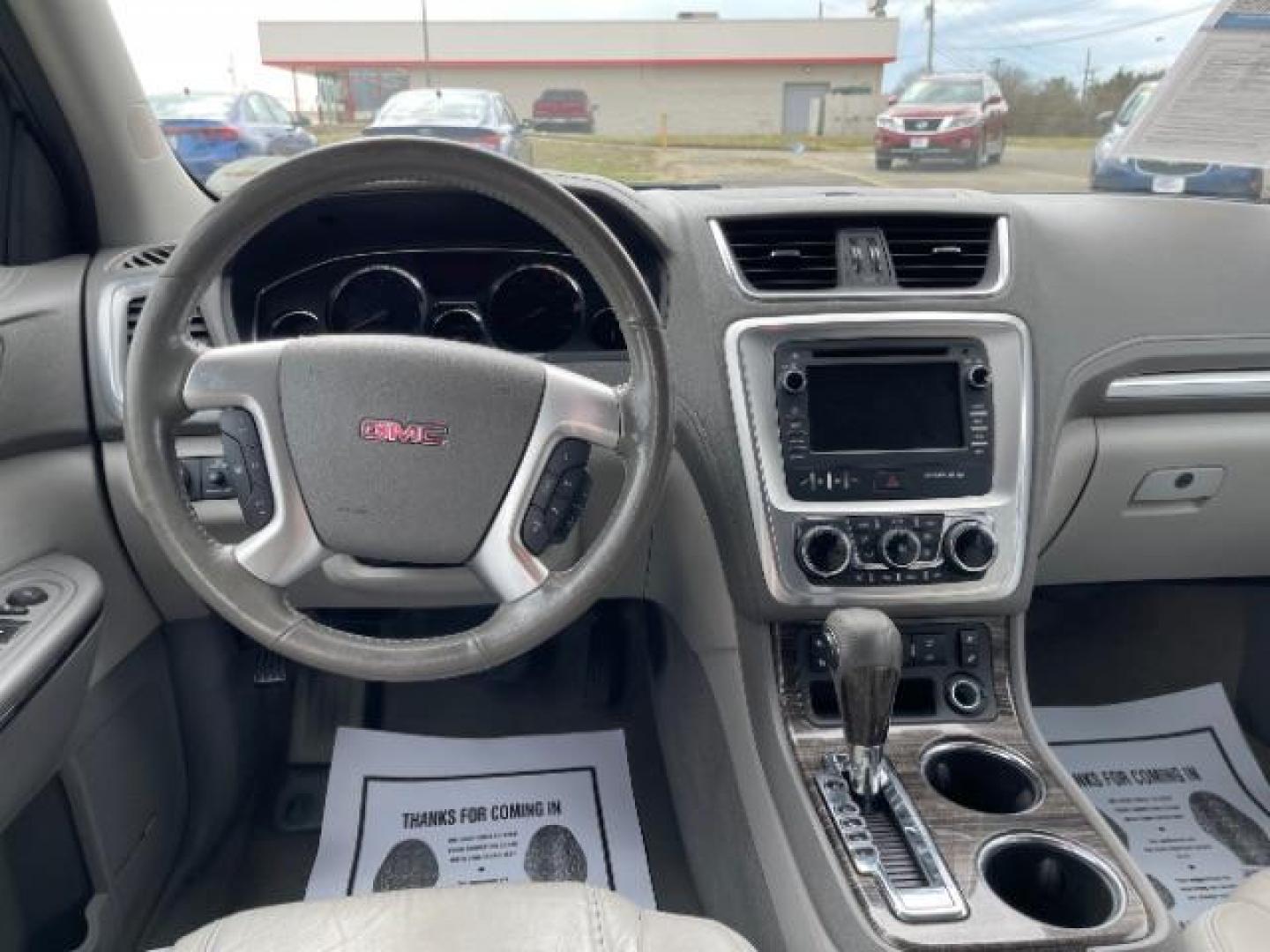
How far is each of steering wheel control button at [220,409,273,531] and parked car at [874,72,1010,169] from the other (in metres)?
1.13

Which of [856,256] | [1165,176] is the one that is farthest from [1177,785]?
[856,256]

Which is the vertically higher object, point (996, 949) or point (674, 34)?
point (674, 34)

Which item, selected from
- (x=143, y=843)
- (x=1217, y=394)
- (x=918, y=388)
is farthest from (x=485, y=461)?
(x=1217, y=394)

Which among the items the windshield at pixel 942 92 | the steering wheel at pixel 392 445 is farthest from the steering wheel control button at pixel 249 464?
the windshield at pixel 942 92

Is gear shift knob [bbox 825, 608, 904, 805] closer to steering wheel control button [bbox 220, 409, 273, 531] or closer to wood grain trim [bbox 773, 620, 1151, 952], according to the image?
wood grain trim [bbox 773, 620, 1151, 952]

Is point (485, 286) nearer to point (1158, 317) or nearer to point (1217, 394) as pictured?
point (1158, 317)

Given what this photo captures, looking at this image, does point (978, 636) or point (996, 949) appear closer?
point (996, 949)

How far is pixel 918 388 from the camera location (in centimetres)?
157

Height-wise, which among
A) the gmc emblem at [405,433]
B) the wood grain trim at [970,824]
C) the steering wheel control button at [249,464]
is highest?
the gmc emblem at [405,433]

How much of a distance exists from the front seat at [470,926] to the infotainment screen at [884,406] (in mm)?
705

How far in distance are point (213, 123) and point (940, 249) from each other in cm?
120

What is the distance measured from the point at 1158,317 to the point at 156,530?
4.95ft

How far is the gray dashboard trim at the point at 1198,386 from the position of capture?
1.77 m

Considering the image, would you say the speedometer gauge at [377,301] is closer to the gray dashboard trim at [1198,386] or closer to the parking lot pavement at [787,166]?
the parking lot pavement at [787,166]
